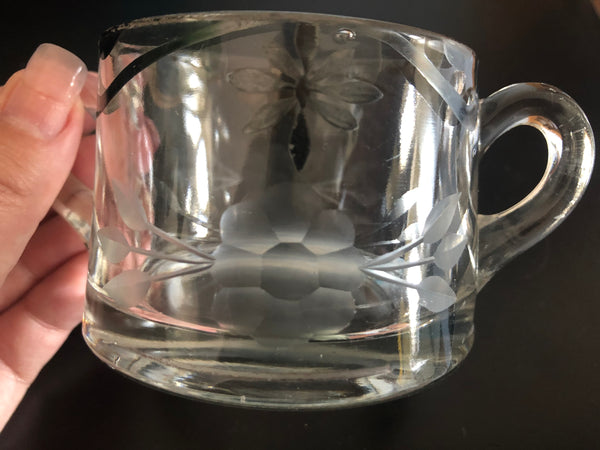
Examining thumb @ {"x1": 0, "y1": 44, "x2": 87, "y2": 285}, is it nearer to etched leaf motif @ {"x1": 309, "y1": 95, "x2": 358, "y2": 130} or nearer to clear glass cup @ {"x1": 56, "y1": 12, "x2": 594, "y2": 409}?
clear glass cup @ {"x1": 56, "y1": 12, "x2": 594, "y2": 409}

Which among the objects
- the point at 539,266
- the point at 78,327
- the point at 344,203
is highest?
the point at 344,203

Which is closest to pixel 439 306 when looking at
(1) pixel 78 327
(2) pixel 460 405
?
(2) pixel 460 405

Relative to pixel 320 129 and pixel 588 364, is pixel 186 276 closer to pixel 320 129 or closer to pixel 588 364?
pixel 320 129

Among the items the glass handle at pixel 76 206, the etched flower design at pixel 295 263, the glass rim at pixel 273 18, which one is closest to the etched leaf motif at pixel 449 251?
the etched flower design at pixel 295 263

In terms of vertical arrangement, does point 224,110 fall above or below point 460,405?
above

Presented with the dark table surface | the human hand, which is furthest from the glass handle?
the dark table surface

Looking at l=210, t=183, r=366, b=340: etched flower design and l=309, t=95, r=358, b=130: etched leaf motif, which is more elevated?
l=309, t=95, r=358, b=130: etched leaf motif
